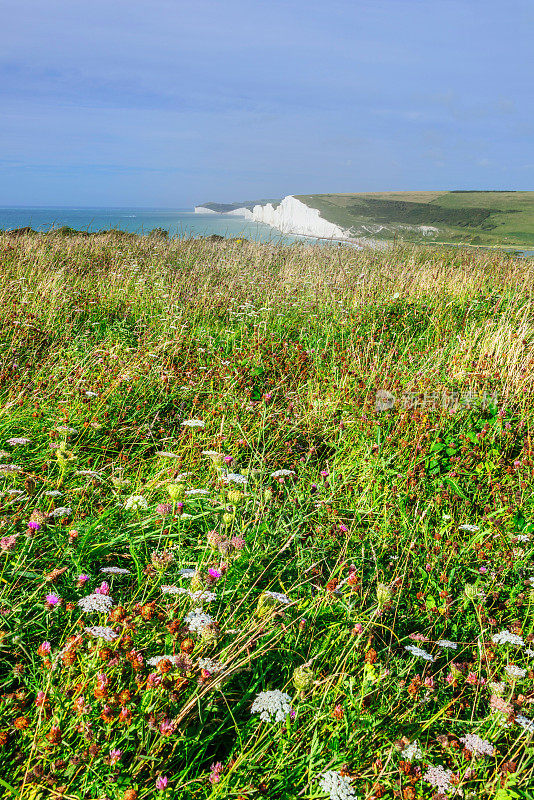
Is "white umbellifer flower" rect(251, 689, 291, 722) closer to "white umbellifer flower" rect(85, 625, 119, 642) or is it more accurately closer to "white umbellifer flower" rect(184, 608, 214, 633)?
"white umbellifer flower" rect(184, 608, 214, 633)

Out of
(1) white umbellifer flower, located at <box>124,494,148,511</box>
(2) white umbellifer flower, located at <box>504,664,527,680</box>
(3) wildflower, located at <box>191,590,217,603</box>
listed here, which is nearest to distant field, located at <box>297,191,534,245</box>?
(1) white umbellifer flower, located at <box>124,494,148,511</box>

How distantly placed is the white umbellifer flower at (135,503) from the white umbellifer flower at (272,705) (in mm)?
1096

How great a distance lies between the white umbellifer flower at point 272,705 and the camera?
4.82ft

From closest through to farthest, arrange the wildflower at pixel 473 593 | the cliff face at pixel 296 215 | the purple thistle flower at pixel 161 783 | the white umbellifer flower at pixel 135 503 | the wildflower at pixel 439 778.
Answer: the purple thistle flower at pixel 161 783 < the wildflower at pixel 439 778 < the wildflower at pixel 473 593 < the white umbellifer flower at pixel 135 503 < the cliff face at pixel 296 215

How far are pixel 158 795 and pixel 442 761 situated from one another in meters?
1.01

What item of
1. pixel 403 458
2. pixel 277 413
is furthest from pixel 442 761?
pixel 277 413

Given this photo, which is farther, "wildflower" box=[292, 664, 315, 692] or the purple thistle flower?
"wildflower" box=[292, 664, 315, 692]

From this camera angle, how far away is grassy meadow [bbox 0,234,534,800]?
1.47 meters

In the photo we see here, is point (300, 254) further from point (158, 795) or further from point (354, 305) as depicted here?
point (158, 795)

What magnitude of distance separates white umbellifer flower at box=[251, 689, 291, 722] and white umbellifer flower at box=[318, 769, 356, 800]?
0.19 m

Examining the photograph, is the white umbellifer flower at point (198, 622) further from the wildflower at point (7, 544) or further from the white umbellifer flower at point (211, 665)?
the wildflower at point (7, 544)

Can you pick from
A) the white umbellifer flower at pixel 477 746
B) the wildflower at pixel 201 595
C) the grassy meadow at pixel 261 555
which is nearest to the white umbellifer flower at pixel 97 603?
the grassy meadow at pixel 261 555

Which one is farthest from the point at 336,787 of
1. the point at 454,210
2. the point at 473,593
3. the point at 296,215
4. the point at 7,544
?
the point at 454,210

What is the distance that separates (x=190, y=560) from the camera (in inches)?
87.4
